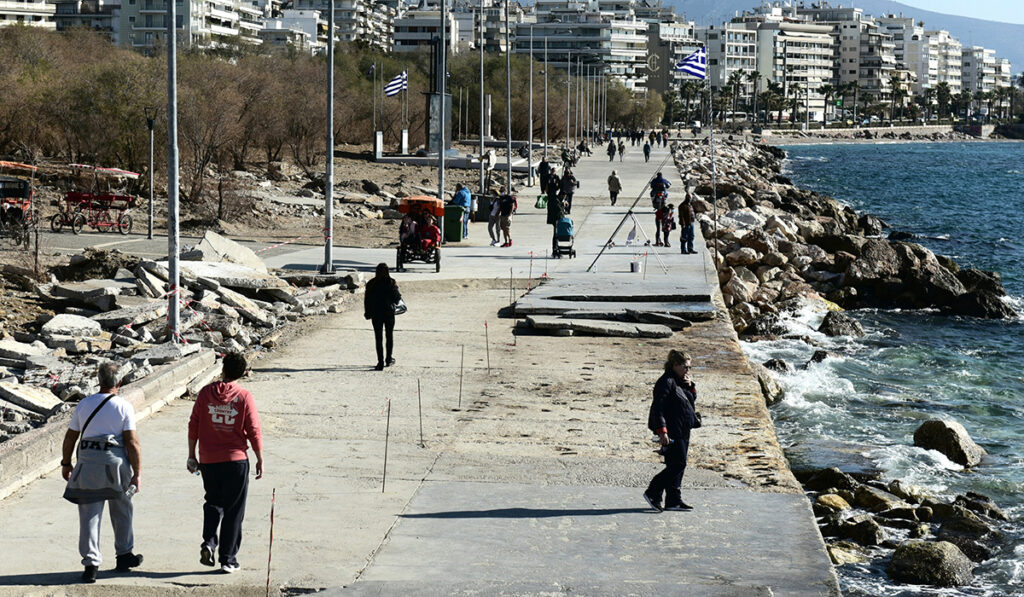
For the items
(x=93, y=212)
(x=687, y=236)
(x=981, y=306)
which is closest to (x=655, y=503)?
(x=687, y=236)

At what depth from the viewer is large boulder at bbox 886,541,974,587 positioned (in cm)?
1254

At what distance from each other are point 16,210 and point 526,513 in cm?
2063

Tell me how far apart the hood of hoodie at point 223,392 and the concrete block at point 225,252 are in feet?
47.6

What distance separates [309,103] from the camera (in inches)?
2360

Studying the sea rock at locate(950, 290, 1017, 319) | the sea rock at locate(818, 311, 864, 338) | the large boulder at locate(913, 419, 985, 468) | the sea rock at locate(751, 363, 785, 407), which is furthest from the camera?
the sea rock at locate(950, 290, 1017, 319)

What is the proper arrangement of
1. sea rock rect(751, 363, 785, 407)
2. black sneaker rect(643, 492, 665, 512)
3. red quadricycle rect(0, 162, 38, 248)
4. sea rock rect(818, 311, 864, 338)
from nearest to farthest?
black sneaker rect(643, 492, 665, 512)
sea rock rect(751, 363, 785, 407)
red quadricycle rect(0, 162, 38, 248)
sea rock rect(818, 311, 864, 338)

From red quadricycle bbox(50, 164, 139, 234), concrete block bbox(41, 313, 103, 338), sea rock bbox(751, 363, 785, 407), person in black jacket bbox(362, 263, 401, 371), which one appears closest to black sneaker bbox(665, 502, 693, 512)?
person in black jacket bbox(362, 263, 401, 371)

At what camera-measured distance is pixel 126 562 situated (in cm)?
882

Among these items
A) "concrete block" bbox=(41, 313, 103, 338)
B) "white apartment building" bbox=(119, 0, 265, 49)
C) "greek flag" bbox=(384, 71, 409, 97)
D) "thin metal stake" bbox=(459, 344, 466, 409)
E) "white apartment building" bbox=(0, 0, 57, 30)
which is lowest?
"thin metal stake" bbox=(459, 344, 466, 409)

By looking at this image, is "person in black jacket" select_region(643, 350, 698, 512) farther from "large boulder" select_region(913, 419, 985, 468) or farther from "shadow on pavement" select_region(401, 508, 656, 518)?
"large boulder" select_region(913, 419, 985, 468)

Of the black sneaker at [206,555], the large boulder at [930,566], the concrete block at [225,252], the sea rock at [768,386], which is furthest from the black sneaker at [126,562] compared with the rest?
the concrete block at [225,252]

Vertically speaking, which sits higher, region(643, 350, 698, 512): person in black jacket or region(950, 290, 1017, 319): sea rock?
region(643, 350, 698, 512): person in black jacket

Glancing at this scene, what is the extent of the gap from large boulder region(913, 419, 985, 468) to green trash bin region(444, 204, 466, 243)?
15.5 metres

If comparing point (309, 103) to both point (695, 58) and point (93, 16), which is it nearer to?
point (695, 58)
